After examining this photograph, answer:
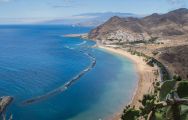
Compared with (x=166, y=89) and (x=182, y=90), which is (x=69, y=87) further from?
(x=166, y=89)

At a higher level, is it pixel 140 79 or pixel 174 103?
pixel 174 103

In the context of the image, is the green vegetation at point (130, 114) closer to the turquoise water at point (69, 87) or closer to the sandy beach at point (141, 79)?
the sandy beach at point (141, 79)

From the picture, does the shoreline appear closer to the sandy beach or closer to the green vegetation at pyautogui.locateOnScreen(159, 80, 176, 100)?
the sandy beach

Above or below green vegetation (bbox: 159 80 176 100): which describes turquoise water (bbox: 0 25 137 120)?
below

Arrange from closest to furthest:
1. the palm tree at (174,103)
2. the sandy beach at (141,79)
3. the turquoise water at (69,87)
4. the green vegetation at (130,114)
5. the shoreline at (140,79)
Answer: the palm tree at (174,103) → the green vegetation at (130,114) → the turquoise water at (69,87) → the shoreline at (140,79) → the sandy beach at (141,79)

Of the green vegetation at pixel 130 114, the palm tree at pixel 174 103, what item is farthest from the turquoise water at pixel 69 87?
the palm tree at pixel 174 103

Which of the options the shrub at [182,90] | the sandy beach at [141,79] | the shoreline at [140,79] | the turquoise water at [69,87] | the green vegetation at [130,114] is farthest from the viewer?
the sandy beach at [141,79]

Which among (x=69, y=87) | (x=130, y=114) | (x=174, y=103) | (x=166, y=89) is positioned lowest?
(x=69, y=87)

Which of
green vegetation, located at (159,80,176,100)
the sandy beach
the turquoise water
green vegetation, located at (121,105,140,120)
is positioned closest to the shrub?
green vegetation, located at (159,80,176,100)

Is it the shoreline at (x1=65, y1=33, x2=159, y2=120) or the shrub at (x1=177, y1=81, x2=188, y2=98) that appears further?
the shoreline at (x1=65, y1=33, x2=159, y2=120)

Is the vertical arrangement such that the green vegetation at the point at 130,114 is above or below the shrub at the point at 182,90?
below

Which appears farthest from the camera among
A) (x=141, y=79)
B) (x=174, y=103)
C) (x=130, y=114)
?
(x=141, y=79)

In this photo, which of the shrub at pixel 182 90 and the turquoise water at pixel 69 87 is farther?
the turquoise water at pixel 69 87

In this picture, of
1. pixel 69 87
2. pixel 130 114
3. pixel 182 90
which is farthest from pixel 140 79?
pixel 182 90
